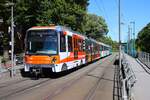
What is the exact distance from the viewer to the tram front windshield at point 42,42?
23703mm

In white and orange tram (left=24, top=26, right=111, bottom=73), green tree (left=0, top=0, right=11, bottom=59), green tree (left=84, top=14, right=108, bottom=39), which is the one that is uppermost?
green tree (left=84, top=14, right=108, bottom=39)

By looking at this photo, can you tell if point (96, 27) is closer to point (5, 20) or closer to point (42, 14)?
point (42, 14)

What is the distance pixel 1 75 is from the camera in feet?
84.6

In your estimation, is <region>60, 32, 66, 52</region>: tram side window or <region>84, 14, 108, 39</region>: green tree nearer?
<region>60, 32, 66, 52</region>: tram side window

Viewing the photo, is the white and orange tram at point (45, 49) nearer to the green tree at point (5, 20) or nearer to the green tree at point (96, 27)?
the green tree at point (5, 20)

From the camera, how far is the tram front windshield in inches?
933

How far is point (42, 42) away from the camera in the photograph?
23844 mm

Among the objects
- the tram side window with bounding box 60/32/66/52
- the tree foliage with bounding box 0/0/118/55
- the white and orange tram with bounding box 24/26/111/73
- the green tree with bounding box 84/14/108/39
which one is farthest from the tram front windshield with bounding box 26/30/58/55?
the green tree with bounding box 84/14/108/39

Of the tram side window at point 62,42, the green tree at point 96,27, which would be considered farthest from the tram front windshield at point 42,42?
the green tree at point 96,27

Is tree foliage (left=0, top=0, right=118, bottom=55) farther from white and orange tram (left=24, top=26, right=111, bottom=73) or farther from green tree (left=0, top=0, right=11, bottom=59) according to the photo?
white and orange tram (left=24, top=26, right=111, bottom=73)

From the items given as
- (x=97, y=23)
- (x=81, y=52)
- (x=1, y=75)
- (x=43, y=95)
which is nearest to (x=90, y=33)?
(x=97, y=23)

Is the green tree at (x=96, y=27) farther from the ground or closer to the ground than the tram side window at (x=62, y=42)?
farther from the ground

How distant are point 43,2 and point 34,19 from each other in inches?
90.7

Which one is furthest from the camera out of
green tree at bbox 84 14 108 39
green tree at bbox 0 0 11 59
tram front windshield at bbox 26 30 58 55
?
green tree at bbox 84 14 108 39
